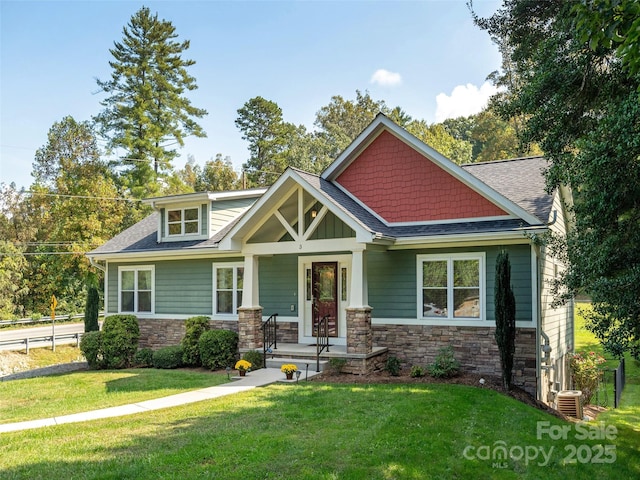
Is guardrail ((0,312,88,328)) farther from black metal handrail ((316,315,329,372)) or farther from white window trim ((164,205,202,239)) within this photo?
black metal handrail ((316,315,329,372))

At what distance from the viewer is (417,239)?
11906 millimetres

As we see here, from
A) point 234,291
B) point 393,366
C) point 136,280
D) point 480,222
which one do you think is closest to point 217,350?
point 234,291

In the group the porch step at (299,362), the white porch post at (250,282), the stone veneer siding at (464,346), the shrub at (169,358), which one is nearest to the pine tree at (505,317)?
the stone veneer siding at (464,346)

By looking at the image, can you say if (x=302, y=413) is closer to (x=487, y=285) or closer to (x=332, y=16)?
(x=487, y=285)

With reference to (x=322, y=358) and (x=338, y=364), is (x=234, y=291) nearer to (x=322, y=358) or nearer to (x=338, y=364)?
(x=322, y=358)

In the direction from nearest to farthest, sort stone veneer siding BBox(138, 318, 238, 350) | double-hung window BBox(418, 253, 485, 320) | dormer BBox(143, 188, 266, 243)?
double-hung window BBox(418, 253, 485, 320) < stone veneer siding BBox(138, 318, 238, 350) < dormer BBox(143, 188, 266, 243)

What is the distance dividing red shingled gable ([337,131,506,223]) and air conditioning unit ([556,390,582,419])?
4480mm

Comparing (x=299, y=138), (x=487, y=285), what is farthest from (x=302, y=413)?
(x=299, y=138)

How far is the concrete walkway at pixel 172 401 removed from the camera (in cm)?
816

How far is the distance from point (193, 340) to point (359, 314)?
527cm

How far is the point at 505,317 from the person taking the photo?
400 inches

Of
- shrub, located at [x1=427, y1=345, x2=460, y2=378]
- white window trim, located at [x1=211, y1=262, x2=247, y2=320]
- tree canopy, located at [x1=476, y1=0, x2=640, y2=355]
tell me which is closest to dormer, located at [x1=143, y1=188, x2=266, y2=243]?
white window trim, located at [x1=211, y1=262, x2=247, y2=320]

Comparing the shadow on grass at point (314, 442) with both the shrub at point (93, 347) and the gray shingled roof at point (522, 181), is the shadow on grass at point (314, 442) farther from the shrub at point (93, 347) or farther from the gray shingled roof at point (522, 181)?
the shrub at point (93, 347)

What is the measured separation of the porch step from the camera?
11789 millimetres
